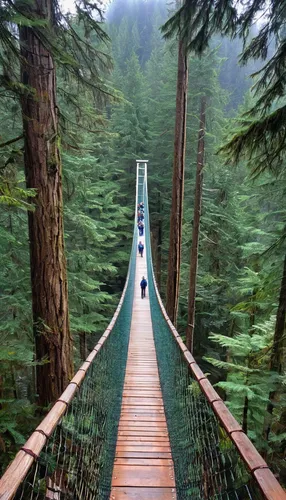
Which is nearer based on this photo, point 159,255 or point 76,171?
point 76,171

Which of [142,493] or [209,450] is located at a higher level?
[209,450]

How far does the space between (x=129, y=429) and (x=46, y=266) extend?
139 cm

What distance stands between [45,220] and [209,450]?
1.63 m

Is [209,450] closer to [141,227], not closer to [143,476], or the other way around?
[143,476]

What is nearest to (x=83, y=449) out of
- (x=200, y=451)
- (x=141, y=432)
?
(x=200, y=451)

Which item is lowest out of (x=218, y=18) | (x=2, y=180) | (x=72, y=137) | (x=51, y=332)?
(x=51, y=332)

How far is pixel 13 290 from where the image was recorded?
454 cm

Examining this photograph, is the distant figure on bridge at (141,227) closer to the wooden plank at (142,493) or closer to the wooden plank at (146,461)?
the wooden plank at (146,461)

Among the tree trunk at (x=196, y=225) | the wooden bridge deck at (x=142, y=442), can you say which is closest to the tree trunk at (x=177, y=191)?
the wooden bridge deck at (x=142, y=442)

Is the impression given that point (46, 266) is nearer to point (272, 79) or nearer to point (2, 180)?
point (2, 180)

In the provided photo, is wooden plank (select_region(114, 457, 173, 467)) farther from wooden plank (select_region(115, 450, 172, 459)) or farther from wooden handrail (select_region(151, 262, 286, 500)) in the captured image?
wooden handrail (select_region(151, 262, 286, 500))

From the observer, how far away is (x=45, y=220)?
2135 mm

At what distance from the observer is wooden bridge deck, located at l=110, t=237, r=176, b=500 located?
1699 mm

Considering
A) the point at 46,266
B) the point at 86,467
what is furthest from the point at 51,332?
the point at 86,467
